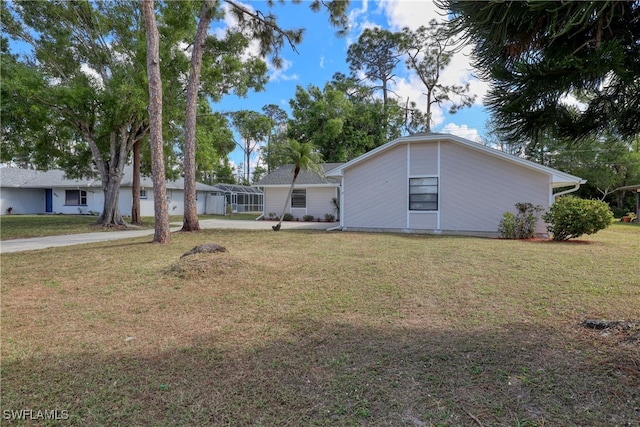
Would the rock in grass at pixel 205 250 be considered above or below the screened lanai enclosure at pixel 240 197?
below

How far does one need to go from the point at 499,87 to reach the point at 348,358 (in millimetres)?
2615

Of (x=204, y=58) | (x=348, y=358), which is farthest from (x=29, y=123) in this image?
(x=348, y=358)

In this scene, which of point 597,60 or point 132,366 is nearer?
point 597,60

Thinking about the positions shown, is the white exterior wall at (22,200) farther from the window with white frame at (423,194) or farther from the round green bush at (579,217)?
the round green bush at (579,217)

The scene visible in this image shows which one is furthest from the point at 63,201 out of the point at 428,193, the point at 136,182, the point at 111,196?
the point at 428,193

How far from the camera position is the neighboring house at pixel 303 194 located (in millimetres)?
21578

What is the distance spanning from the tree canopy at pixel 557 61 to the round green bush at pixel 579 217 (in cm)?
910

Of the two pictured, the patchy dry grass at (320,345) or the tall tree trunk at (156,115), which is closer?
the patchy dry grass at (320,345)

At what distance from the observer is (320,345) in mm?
3438

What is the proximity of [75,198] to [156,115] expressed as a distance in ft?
77.1

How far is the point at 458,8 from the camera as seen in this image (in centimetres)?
251

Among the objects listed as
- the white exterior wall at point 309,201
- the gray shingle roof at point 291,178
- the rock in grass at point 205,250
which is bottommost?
the rock in grass at point 205,250

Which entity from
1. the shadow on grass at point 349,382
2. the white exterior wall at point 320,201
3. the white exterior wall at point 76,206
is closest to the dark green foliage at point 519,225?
the shadow on grass at point 349,382

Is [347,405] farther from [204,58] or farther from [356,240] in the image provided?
[204,58]
